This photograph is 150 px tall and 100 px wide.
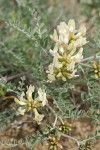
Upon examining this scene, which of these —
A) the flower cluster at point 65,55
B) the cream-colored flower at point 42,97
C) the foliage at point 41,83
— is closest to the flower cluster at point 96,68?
the foliage at point 41,83

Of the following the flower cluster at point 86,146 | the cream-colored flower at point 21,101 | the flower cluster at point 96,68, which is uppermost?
the flower cluster at point 96,68

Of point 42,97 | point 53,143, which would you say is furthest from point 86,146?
point 42,97

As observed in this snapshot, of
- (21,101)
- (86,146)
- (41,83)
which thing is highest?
(41,83)

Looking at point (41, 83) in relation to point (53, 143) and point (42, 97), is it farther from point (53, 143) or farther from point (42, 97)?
point (53, 143)

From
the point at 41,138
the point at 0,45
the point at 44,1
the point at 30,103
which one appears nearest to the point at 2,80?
the point at 30,103

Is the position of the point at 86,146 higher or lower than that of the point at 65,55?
lower

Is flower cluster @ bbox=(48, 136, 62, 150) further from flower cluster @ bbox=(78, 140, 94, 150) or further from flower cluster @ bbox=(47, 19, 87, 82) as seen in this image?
flower cluster @ bbox=(47, 19, 87, 82)

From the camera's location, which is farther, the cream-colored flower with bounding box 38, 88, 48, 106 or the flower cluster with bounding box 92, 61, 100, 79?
the flower cluster with bounding box 92, 61, 100, 79

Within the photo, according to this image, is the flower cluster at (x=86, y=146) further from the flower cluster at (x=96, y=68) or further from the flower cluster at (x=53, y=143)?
the flower cluster at (x=96, y=68)

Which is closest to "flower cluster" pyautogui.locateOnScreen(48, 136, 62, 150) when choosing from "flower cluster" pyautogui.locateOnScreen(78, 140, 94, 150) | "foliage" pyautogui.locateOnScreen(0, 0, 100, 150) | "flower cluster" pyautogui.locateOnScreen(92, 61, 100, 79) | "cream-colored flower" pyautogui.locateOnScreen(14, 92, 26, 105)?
"foliage" pyautogui.locateOnScreen(0, 0, 100, 150)

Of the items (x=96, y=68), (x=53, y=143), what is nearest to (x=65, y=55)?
(x=96, y=68)

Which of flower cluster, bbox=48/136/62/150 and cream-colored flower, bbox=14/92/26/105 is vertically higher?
cream-colored flower, bbox=14/92/26/105

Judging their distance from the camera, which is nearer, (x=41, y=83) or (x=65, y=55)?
(x=65, y=55)
